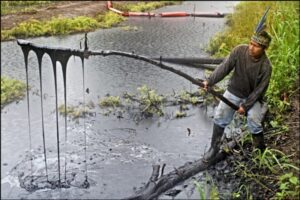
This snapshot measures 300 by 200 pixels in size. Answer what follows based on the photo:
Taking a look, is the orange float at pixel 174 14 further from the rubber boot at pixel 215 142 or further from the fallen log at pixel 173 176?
the rubber boot at pixel 215 142

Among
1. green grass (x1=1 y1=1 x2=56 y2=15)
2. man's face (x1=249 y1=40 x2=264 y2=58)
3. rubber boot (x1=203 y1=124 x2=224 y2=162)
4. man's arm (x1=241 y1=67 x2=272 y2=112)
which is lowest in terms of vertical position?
rubber boot (x1=203 y1=124 x2=224 y2=162)

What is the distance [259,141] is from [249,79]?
791mm

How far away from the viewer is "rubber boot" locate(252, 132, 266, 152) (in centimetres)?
521

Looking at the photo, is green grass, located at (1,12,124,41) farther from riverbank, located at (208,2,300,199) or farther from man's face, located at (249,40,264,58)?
man's face, located at (249,40,264,58)

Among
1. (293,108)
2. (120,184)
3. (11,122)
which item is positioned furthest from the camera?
(11,122)

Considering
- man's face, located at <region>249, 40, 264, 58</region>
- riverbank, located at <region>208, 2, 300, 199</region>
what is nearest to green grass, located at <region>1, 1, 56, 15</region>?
riverbank, located at <region>208, 2, 300, 199</region>

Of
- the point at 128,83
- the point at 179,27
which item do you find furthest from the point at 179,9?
the point at 128,83

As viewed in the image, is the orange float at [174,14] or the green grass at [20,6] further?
the orange float at [174,14]

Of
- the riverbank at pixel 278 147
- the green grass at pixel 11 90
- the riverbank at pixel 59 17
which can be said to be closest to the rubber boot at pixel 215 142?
the riverbank at pixel 278 147

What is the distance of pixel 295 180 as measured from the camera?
163 inches

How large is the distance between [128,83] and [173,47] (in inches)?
127

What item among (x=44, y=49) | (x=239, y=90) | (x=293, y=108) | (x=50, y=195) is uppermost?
(x=44, y=49)

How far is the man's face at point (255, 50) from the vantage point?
4.70 metres

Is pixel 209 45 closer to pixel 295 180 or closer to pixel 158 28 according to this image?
pixel 158 28
